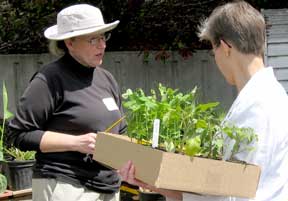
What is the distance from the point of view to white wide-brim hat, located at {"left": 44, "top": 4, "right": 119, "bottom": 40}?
Answer: 3.00 meters

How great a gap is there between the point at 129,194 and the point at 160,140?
321 centimetres

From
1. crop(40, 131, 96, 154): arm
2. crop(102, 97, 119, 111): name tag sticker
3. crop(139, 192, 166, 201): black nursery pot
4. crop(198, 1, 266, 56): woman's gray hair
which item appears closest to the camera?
crop(198, 1, 266, 56): woman's gray hair

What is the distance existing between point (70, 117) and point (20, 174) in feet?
9.24

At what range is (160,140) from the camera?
2.21 metres

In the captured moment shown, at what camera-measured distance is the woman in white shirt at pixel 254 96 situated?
2.10 m

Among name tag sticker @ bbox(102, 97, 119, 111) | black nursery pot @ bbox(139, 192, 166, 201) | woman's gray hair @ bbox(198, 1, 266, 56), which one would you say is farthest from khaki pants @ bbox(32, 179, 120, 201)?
black nursery pot @ bbox(139, 192, 166, 201)

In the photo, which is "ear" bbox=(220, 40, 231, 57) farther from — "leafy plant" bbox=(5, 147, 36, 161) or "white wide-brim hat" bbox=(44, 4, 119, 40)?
"leafy plant" bbox=(5, 147, 36, 161)

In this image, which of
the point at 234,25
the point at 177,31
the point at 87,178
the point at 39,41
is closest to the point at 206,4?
the point at 177,31

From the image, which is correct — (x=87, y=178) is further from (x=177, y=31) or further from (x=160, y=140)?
(x=177, y=31)

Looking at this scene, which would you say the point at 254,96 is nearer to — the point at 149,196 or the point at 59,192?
the point at 59,192

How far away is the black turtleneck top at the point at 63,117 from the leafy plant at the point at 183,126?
60 cm

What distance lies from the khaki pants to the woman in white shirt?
2.28 ft

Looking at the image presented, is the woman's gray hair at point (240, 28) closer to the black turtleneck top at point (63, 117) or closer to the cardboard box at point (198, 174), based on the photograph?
the cardboard box at point (198, 174)

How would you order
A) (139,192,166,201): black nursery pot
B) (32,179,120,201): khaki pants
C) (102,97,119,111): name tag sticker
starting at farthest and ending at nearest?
1. (139,192,166,201): black nursery pot
2. (102,97,119,111): name tag sticker
3. (32,179,120,201): khaki pants
